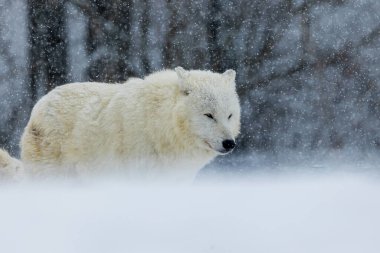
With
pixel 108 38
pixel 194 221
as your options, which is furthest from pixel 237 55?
pixel 194 221

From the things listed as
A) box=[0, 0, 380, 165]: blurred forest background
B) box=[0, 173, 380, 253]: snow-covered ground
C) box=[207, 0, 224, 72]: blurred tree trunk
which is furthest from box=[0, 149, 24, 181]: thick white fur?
box=[207, 0, 224, 72]: blurred tree trunk

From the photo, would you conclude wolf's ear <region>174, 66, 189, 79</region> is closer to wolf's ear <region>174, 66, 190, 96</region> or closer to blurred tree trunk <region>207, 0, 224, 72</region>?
wolf's ear <region>174, 66, 190, 96</region>

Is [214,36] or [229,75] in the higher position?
[229,75]

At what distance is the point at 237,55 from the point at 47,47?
13.9ft

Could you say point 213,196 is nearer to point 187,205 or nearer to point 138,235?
point 187,205

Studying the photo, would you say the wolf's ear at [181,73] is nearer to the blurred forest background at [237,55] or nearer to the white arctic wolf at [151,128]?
the white arctic wolf at [151,128]

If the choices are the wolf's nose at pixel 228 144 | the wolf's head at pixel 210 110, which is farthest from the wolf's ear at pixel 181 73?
the wolf's nose at pixel 228 144

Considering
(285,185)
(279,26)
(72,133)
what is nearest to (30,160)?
(72,133)

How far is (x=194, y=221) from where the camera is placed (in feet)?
11.1

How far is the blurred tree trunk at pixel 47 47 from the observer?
15266 millimetres

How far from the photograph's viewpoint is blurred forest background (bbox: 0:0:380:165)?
15.4 meters

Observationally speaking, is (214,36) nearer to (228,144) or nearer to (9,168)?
(9,168)

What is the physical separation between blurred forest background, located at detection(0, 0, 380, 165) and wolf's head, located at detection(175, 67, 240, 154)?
8854mm

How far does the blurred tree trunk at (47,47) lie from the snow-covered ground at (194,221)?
11696 mm
